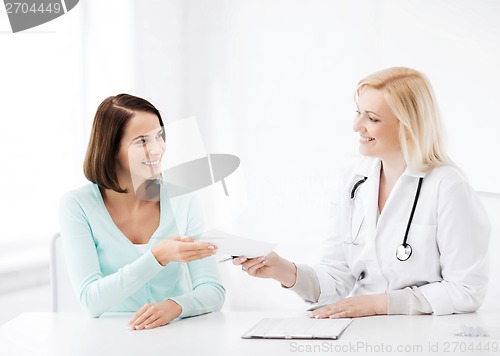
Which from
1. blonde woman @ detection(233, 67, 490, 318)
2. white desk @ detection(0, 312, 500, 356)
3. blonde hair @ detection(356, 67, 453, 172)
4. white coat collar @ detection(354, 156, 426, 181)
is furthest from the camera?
white coat collar @ detection(354, 156, 426, 181)

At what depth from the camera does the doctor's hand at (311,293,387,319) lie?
173cm

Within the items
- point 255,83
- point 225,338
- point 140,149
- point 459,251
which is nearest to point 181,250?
point 225,338

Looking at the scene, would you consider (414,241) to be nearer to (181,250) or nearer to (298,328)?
(298,328)

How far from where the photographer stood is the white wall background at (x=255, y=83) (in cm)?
291

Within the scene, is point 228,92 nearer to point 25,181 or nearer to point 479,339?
point 25,181

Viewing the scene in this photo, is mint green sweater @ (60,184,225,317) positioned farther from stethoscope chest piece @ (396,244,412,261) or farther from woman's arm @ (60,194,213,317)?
stethoscope chest piece @ (396,244,412,261)

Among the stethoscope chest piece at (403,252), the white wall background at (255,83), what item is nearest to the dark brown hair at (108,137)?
the stethoscope chest piece at (403,252)

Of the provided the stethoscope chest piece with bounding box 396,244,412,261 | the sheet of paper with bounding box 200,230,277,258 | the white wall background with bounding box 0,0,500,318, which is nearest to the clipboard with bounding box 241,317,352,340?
the sheet of paper with bounding box 200,230,277,258

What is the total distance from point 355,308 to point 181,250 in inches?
18.3

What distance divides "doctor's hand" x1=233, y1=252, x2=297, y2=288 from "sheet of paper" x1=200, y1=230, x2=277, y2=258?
13cm

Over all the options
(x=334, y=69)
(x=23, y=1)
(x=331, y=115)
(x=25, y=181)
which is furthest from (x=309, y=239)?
(x=23, y=1)

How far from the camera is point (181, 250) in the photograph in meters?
1.72

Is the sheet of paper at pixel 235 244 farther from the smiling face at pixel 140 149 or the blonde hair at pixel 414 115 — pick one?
the blonde hair at pixel 414 115

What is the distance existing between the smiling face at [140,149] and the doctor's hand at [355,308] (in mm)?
638
